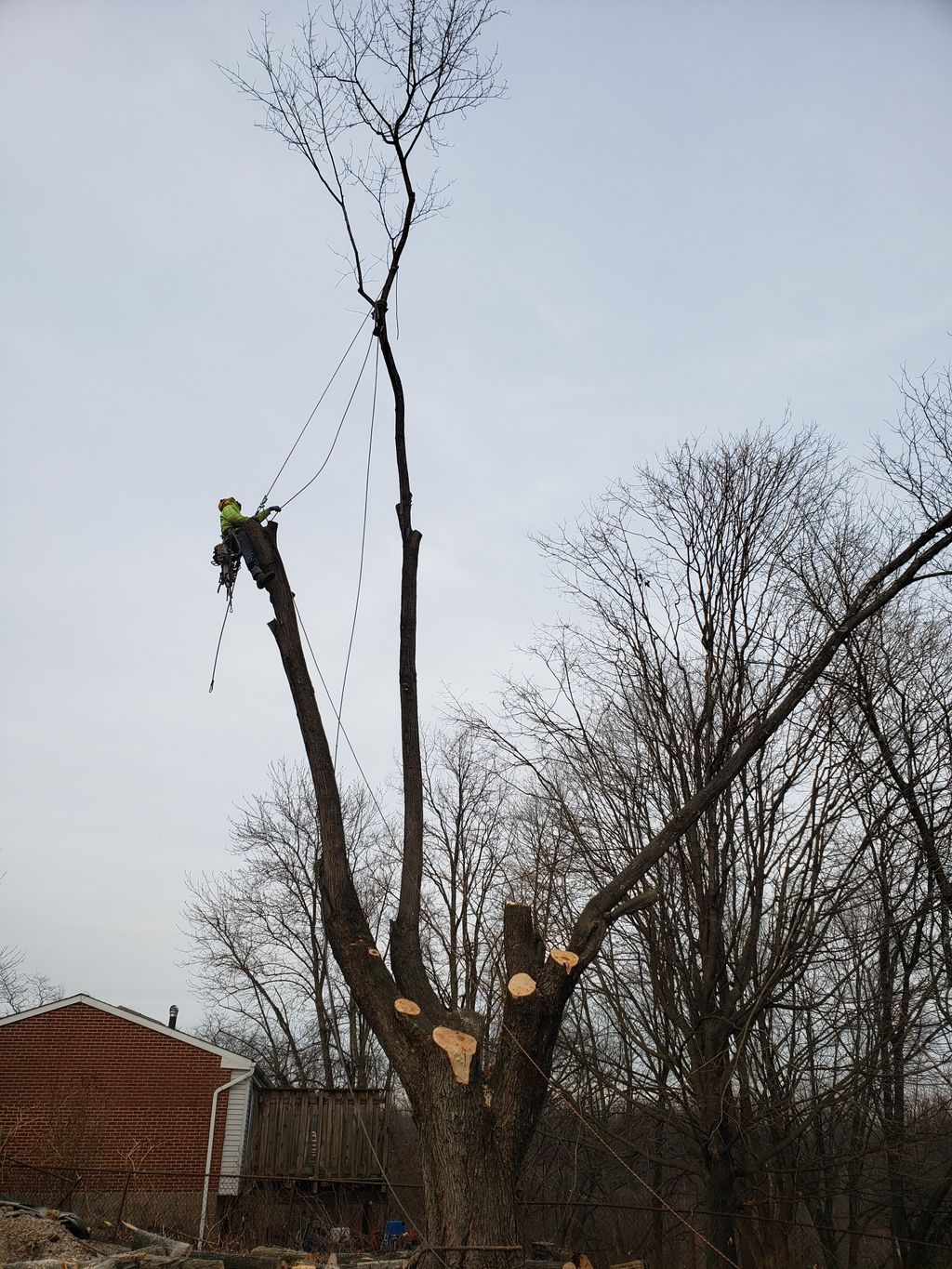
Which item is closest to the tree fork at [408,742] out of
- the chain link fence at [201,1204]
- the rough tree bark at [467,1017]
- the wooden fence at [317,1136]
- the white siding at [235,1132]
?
the rough tree bark at [467,1017]

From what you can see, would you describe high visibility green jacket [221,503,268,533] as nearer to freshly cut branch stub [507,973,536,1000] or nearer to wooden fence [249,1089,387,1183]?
freshly cut branch stub [507,973,536,1000]

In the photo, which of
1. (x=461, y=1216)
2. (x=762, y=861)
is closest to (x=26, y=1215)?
(x=461, y=1216)

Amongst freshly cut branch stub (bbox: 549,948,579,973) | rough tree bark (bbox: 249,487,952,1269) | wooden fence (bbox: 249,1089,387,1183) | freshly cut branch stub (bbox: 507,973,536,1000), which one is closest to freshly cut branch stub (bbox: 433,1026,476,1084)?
rough tree bark (bbox: 249,487,952,1269)

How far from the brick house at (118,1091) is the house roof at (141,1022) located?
0.02m

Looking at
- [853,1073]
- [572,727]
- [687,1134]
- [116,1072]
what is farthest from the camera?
[116,1072]

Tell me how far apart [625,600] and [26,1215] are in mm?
9095

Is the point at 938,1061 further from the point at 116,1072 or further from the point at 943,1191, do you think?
the point at 116,1072

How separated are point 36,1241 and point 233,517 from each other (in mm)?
6950

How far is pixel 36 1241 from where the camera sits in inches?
345

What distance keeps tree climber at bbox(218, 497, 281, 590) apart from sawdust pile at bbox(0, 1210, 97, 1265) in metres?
6.29

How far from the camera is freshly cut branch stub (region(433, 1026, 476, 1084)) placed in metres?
5.50

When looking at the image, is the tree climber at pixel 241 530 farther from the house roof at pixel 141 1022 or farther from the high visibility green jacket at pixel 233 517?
the house roof at pixel 141 1022

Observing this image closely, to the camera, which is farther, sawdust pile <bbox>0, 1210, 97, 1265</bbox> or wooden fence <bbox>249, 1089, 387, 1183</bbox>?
wooden fence <bbox>249, 1089, 387, 1183</bbox>

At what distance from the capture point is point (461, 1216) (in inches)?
208
